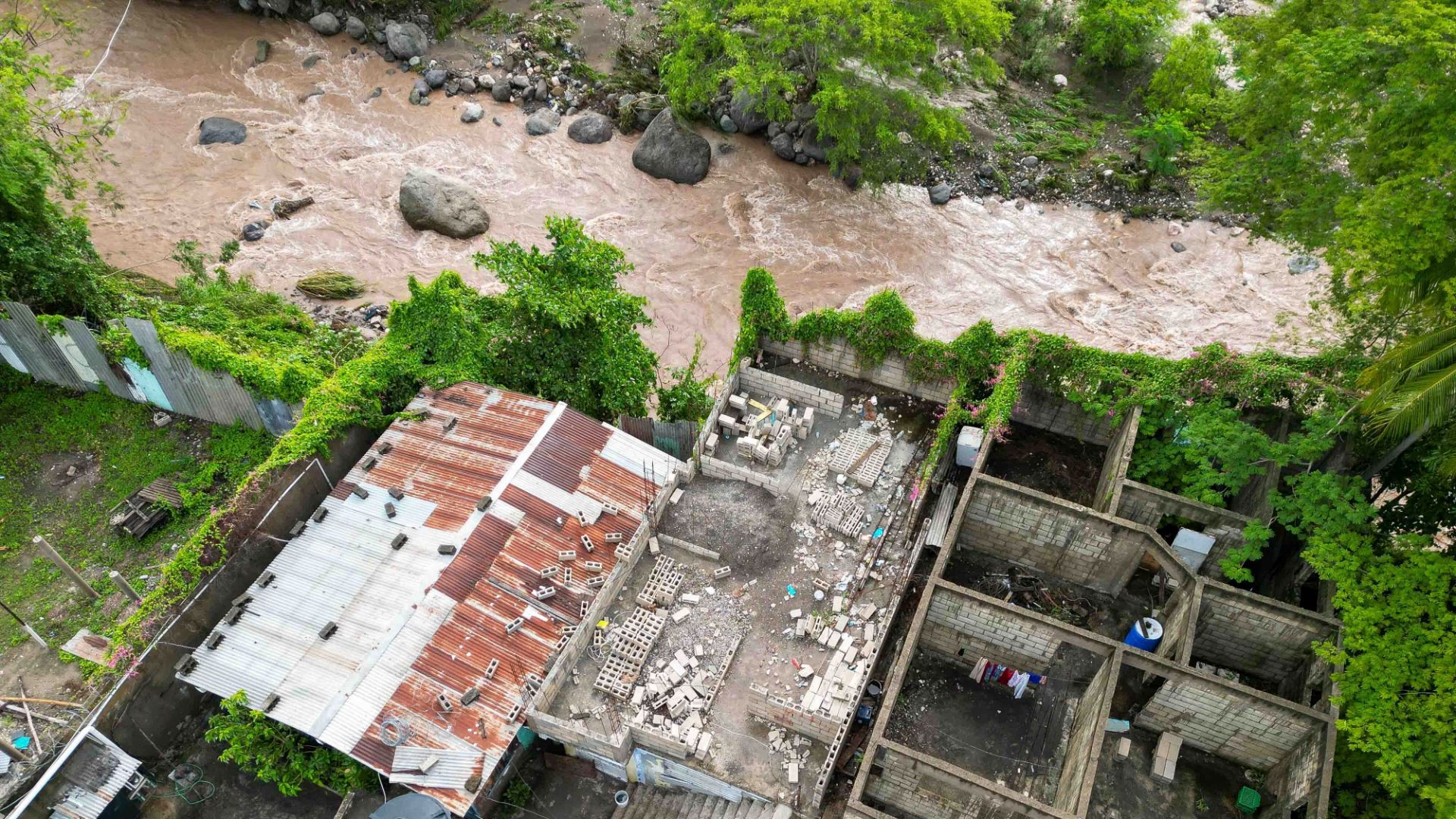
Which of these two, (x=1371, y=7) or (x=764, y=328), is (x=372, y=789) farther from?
(x=1371, y=7)

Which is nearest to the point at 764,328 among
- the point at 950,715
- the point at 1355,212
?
the point at 950,715

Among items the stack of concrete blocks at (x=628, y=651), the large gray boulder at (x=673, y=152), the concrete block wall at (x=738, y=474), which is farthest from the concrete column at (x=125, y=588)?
the large gray boulder at (x=673, y=152)

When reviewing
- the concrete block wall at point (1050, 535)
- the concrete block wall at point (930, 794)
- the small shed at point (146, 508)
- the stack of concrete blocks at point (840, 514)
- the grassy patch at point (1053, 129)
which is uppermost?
the grassy patch at point (1053, 129)

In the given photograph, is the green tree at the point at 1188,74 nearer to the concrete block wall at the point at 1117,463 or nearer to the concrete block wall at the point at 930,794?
the concrete block wall at the point at 1117,463

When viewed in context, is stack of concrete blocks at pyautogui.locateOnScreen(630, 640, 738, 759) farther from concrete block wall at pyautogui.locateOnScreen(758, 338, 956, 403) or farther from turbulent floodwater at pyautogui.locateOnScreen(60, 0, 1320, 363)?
turbulent floodwater at pyautogui.locateOnScreen(60, 0, 1320, 363)

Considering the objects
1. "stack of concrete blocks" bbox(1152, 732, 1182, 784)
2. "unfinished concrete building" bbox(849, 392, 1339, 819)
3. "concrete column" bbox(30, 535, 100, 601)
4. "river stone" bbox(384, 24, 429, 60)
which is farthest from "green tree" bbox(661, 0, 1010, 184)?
"concrete column" bbox(30, 535, 100, 601)

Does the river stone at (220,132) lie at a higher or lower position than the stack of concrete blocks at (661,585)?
higher
